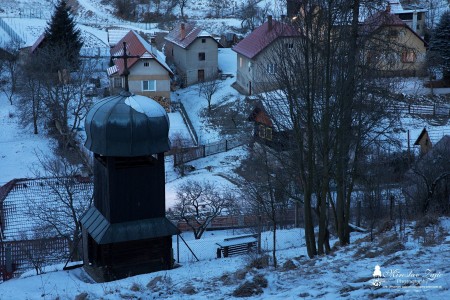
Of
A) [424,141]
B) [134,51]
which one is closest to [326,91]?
[424,141]

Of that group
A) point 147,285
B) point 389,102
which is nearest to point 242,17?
point 389,102

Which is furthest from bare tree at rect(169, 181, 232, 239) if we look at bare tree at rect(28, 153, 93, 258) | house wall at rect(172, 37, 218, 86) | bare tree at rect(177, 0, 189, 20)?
bare tree at rect(177, 0, 189, 20)

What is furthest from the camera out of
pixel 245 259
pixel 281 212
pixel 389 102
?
pixel 281 212

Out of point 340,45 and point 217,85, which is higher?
point 217,85

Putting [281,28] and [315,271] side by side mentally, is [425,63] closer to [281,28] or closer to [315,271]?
[281,28]

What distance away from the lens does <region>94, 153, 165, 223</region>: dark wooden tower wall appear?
444 inches

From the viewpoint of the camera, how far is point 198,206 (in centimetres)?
2253

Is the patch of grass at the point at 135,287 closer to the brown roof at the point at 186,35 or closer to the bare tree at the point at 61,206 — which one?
the bare tree at the point at 61,206

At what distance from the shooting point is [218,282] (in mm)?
9562

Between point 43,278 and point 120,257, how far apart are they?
4.31ft

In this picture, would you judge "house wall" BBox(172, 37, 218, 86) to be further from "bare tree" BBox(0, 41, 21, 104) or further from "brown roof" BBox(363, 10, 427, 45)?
"brown roof" BBox(363, 10, 427, 45)

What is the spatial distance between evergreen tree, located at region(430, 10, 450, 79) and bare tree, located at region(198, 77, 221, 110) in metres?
13.1

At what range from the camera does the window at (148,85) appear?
128ft
